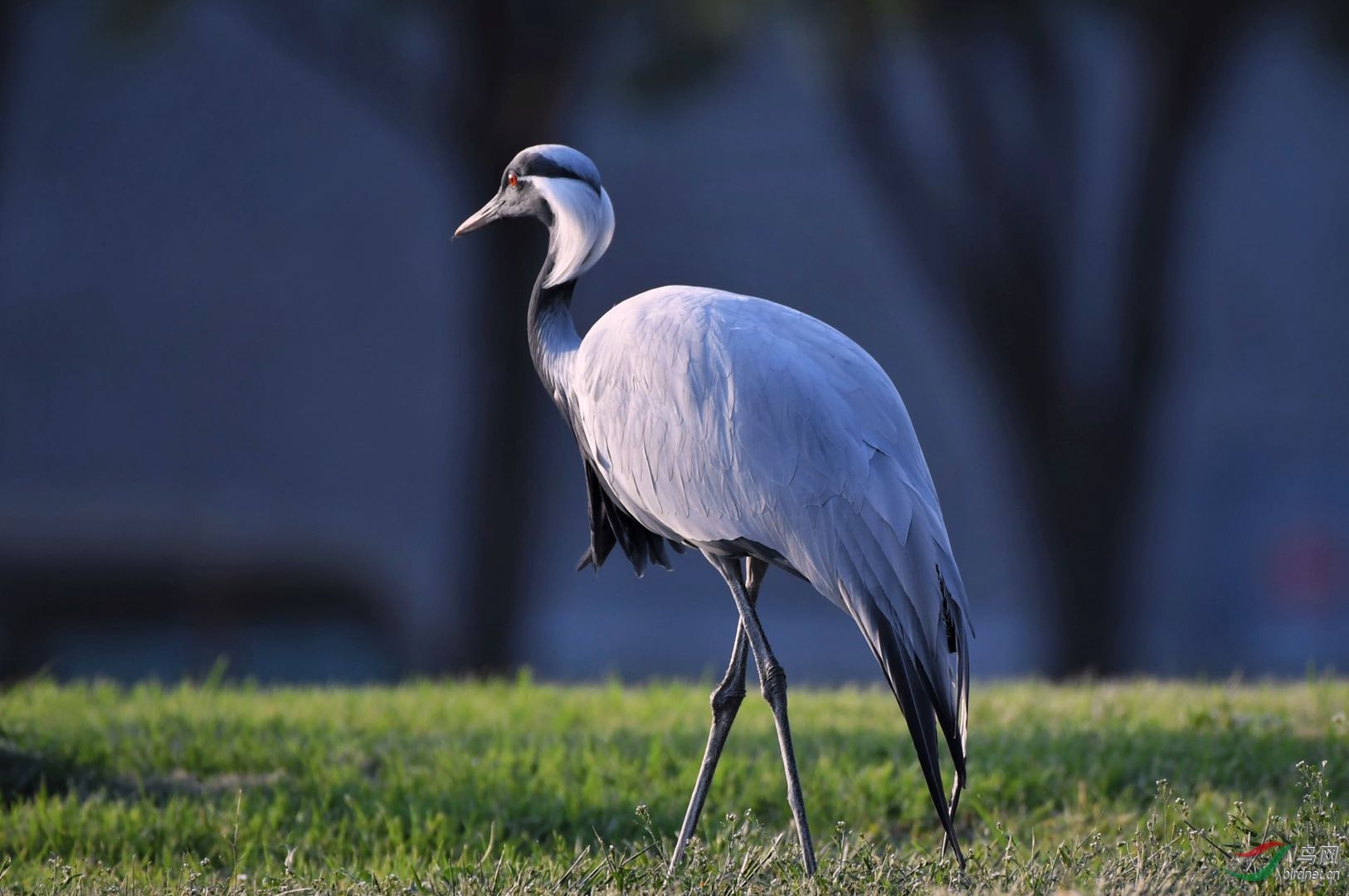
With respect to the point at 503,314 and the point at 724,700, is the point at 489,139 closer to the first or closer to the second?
the point at 503,314

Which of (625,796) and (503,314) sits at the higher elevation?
(503,314)

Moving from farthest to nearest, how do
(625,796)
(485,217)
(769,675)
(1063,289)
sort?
(1063,289), (625,796), (485,217), (769,675)

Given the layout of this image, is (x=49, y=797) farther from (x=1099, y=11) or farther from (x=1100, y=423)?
(x=1099, y=11)

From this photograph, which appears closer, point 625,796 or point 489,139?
point 625,796

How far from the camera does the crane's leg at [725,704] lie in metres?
3.70

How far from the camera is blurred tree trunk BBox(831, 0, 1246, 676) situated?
29.9 ft

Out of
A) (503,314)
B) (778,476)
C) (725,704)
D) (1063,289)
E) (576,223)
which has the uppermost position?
(1063,289)

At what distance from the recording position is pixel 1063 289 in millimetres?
9234

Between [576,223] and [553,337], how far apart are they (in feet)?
0.98

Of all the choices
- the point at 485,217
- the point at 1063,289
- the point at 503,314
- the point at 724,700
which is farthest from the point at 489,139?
the point at 724,700

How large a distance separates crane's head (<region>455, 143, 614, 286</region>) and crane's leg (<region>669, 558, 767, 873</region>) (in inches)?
36.1

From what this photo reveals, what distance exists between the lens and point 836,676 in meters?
10.6

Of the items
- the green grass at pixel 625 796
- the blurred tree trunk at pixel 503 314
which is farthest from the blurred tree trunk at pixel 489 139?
the green grass at pixel 625 796

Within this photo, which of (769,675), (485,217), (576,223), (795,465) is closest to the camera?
(795,465)
